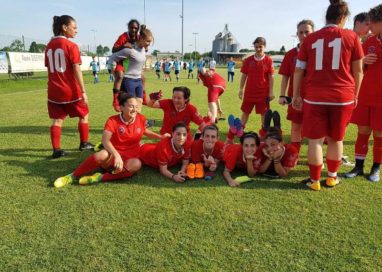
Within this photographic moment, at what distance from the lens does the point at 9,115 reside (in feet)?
27.9

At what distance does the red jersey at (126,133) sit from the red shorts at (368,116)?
2794 mm

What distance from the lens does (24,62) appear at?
25.0m

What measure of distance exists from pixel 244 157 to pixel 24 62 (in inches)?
1015

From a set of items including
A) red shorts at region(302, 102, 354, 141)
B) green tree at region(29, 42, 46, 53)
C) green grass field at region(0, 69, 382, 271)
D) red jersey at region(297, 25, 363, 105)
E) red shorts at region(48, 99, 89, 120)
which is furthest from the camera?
green tree at region(29, 42, 46, 53)

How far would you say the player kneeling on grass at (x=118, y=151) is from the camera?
12.2 ft

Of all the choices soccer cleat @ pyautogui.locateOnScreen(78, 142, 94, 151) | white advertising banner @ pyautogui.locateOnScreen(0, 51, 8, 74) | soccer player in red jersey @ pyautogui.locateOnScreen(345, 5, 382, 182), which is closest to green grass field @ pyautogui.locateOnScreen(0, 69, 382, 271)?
soccer player in red jersey @ pyautogui.locateOnScreen(345, 5, 382, 182)

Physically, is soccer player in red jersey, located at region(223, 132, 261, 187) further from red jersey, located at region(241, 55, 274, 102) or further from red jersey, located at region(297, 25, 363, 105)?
red jersey, located at region(241, 55, 274, 102)

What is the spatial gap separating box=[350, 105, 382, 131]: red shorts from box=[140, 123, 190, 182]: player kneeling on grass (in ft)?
7.32

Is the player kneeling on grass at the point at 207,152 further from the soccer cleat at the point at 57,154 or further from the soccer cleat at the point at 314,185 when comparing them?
the soccer cleat at the point at 57,154

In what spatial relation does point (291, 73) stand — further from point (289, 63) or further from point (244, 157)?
point (244, 157)

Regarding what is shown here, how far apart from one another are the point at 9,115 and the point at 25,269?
7.43 meters

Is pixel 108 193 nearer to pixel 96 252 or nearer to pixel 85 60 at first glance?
pixel 96 252

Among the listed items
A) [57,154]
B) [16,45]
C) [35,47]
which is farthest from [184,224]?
[16,45]

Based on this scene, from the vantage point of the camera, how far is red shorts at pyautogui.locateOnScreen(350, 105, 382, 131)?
3.90 m
